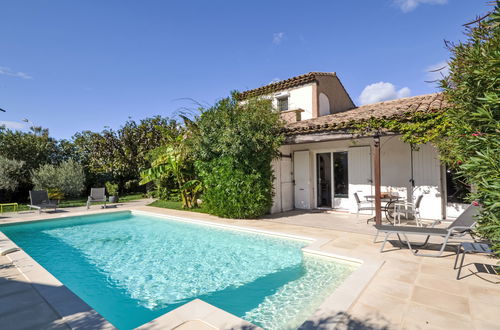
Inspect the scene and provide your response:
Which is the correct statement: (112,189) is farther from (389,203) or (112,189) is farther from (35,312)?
(389,203)

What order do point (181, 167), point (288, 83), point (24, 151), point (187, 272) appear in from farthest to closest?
point (24, 151)
point (288, 83)
point (181, 167)
point (187, 272)

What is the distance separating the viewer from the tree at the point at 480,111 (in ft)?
12.0

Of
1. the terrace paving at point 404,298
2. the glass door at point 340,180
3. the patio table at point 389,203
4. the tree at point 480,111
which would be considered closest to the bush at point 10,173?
the terrace paving at point 404,298

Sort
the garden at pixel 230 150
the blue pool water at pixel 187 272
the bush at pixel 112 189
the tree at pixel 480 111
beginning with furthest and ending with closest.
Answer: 1. the bush at pixel 112 189
2. the blue pool water at pixel 187 272
3. the garden at pixel 230 150
4. the tree at pixel 480 111

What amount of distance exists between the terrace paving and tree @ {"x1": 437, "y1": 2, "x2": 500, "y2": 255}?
833 mm

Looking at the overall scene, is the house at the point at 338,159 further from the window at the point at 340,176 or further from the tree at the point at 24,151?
the tree at the point at 24,151

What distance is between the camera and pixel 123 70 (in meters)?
14.7

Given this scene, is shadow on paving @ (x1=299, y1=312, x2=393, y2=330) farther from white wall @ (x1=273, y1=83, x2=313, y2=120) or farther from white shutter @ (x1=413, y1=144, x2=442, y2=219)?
white wall @ (x1=273, y1=83, x2=313, y2=120)

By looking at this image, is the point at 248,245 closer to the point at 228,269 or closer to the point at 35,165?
the point at 228,269

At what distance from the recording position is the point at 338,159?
41.5 feet

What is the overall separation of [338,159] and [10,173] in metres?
23.1

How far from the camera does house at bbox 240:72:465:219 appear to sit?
10.0 meters

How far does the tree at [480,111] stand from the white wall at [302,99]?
8.91 metres

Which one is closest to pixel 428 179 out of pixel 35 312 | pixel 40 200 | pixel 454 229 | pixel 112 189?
pixel 454 229
